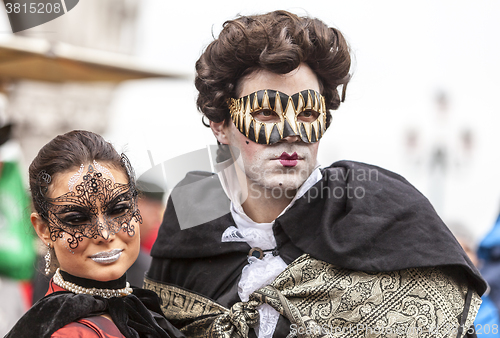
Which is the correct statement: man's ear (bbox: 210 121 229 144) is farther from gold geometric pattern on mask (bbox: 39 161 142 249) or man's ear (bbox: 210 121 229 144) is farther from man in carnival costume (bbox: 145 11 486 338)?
gold geometric pattern on mask (bbox: 39 161 142 249)

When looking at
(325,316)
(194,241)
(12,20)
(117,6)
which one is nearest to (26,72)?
(12,20)

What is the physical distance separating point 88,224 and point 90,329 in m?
0.46

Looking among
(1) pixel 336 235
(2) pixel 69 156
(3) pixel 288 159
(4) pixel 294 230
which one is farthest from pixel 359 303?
(2) pixel 69 156

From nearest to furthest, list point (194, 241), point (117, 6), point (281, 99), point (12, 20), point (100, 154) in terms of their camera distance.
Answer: point (100, 154) < point (281, 99) < point (194, 241) < point (12, 20) < point (117, 6)

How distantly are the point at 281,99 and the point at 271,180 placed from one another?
462 millimetres

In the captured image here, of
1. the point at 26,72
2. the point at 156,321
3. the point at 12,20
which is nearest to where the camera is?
the point at 156,321

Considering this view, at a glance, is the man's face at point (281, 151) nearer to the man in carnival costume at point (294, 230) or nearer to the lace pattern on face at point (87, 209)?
the man in carnival costume at point (294, 230)

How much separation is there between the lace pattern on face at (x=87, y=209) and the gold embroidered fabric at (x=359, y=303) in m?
0.85

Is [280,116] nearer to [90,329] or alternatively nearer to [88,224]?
[88,224]

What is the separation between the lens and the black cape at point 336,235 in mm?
2713

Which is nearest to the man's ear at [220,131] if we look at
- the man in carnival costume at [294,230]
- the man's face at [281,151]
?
the man in carnival costume at [294,230]

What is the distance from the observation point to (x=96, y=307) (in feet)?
7.48

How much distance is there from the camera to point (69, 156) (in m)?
2.38

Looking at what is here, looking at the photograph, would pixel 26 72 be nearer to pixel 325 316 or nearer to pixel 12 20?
pixel 12 20
